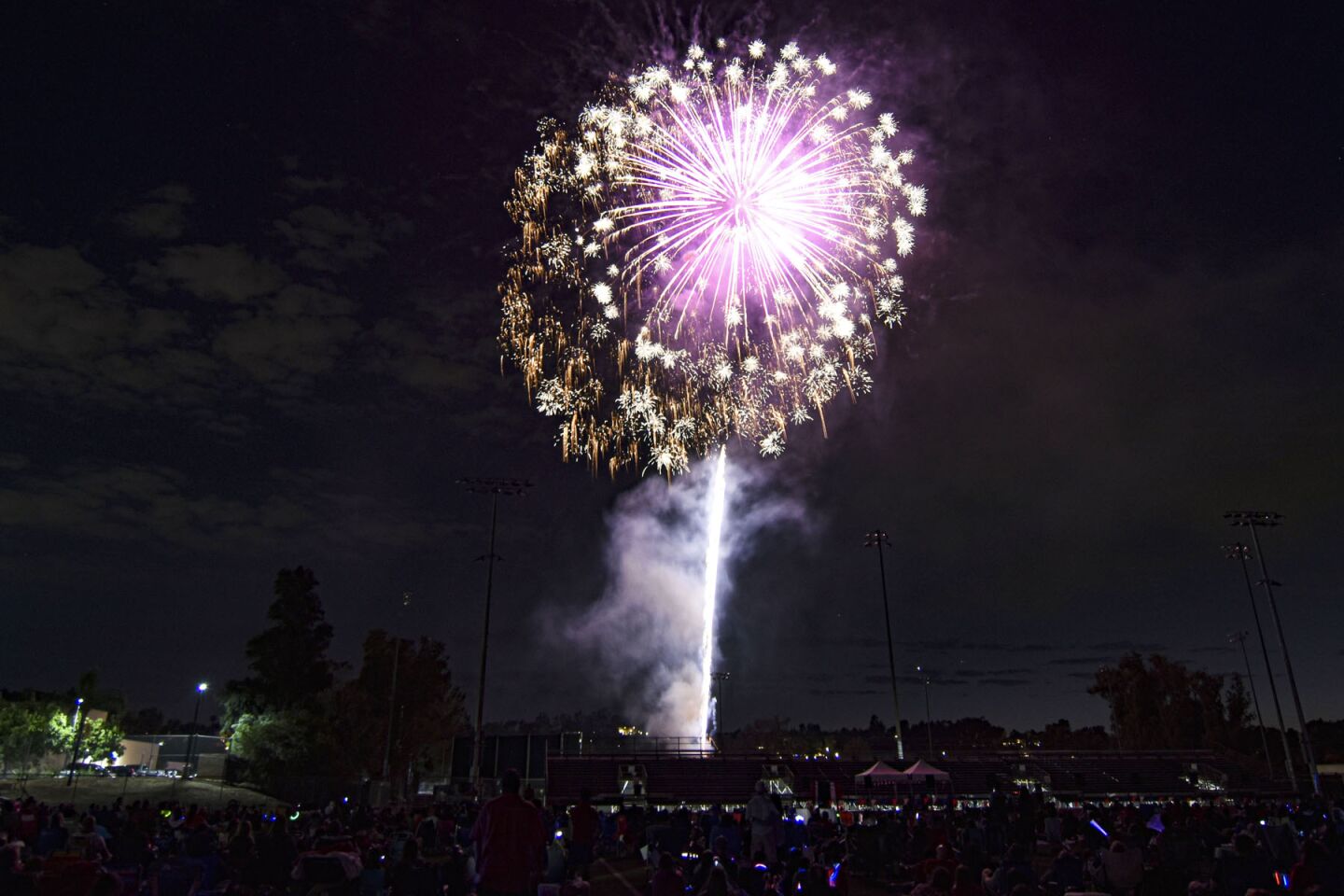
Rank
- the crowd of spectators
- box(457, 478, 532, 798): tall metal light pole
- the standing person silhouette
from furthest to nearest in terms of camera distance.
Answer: box(457, 478, 532, 798): tall metal light pole < the crowd of spectators < the standing person silhouette

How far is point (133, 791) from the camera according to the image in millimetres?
41031

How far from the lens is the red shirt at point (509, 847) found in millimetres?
6176

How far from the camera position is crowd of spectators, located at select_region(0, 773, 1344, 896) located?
8125mm

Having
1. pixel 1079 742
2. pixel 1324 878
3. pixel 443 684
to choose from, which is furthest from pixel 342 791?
pixel 1079 742

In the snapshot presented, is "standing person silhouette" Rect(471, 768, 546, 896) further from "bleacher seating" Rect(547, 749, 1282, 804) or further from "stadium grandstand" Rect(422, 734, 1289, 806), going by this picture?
"bleacher seating" Rect(547, 749, 1282, 804)

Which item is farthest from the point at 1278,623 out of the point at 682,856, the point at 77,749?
the point at 77,749

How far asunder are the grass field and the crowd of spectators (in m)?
20.4

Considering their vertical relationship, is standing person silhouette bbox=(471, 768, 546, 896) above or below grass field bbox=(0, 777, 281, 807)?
above

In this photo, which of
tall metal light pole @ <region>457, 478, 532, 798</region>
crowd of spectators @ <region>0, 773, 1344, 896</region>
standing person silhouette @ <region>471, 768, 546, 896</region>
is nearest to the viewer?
standing person silhouette @ <region>471, 768, 546, 896</region>

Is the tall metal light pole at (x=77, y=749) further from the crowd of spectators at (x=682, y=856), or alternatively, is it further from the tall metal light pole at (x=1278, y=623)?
the tall metal light pole at (x=1278, y=623)

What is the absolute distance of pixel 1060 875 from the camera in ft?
37.9

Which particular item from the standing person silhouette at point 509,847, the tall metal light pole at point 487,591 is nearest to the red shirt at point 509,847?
the standing person silhouette at point 509,847

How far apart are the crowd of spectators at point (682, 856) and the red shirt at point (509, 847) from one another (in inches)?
0.5

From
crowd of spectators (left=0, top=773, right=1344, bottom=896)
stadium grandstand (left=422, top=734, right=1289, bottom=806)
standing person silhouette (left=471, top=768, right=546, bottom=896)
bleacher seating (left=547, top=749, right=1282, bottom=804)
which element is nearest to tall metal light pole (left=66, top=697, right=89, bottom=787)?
stadium grandstand (left=422, top=734, right=1289, bottom=806)
